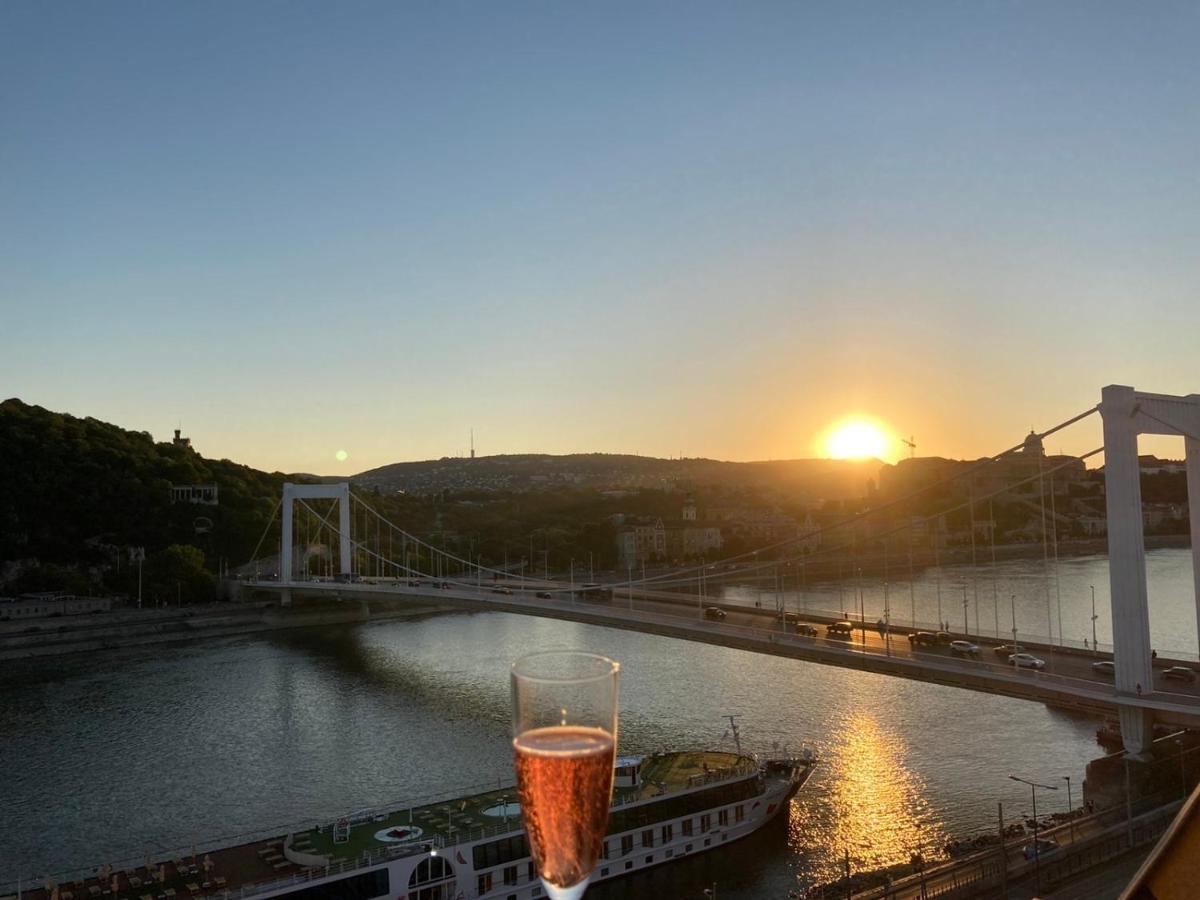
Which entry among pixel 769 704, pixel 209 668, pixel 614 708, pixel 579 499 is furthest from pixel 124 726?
pixel 579 499

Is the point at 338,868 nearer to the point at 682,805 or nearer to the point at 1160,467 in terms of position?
the point at 682,805

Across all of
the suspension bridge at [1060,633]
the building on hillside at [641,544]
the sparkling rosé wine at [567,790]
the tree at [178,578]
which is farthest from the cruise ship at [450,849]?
the building on hillside at [641,544]

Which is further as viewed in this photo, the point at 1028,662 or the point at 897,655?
the point at 1028,662

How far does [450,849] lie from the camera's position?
5898 millimetres

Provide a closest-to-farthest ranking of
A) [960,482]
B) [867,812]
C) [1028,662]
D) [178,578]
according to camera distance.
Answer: [867,812]
[1028,662]
[178,578]
[960,482]

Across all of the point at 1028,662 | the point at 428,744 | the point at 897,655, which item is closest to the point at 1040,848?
the point at 897,655

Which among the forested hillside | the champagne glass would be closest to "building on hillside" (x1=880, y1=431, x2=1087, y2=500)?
the forested hillside

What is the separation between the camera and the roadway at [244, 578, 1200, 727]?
6.76m

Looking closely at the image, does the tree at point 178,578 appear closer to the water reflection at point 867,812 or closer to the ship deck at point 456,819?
the ship deck at point 456,819

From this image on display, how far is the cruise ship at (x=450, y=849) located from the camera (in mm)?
5539

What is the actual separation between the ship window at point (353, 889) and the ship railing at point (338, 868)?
0.05 m

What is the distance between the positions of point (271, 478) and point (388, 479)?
3803 cm

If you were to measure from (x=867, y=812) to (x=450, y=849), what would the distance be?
312 centimetres

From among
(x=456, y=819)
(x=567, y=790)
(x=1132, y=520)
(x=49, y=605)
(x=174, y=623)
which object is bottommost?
(x=456, y=819)
